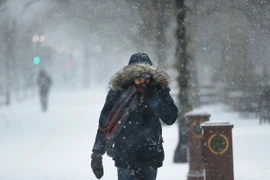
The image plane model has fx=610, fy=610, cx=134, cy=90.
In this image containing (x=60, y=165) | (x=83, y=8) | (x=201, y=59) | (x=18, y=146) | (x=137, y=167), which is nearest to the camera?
(x=137, y=167)

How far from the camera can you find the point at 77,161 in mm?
11562

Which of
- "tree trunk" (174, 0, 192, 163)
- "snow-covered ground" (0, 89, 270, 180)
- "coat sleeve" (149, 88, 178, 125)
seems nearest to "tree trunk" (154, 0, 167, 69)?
"snow-covered ground" (0, 89, 270, 180)

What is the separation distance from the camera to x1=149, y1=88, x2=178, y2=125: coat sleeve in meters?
4.56

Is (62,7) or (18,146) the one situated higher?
(62,7)

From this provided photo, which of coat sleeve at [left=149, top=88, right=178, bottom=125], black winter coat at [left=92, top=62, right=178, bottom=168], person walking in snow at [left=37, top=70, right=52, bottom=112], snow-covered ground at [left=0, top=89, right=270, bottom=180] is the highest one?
person walking in snow at [left=37, top=70, right=52, bottom=112]

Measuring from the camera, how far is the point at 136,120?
4.61 meters

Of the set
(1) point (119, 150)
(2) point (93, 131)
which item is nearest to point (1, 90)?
(2) point (93, 131)

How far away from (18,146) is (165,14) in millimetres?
6233

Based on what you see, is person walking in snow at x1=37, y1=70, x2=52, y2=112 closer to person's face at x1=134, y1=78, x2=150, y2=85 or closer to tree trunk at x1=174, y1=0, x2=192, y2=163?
tree trunk at x1=174, y1=0, x2=192, y2=163

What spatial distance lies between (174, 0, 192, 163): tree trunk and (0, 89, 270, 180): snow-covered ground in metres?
0.29

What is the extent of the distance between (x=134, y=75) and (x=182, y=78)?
7138mm

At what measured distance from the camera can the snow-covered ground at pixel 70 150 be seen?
9.83 metres

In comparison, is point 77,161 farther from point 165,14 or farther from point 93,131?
point 165,14

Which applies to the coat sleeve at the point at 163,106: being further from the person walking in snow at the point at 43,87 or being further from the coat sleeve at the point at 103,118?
the person walking in snow at the point at 43,87
